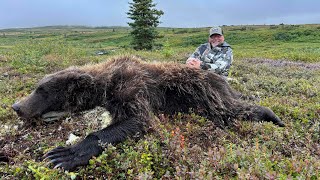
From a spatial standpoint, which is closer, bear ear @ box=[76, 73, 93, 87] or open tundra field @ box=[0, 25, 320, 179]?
open tundra field @ box=[0, 25, 320, 179]

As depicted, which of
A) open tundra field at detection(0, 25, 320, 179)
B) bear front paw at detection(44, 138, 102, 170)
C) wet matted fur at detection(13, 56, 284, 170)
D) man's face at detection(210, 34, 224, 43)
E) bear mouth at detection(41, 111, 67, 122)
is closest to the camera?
open tundra field at detection(0, 25, 320, 179)

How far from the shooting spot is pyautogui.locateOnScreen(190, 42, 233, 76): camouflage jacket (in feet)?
24.6

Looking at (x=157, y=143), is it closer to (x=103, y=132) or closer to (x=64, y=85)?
(x=103, y=132)

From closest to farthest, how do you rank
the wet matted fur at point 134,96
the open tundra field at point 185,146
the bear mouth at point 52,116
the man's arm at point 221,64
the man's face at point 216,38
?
the open tundra field at point 185,146 < the wet matted fur at point 134,96 < the bear mouth at point 52,116 < the man's arm at point 221,64 < the man's face at point 216,38

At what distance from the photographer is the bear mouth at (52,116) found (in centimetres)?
498

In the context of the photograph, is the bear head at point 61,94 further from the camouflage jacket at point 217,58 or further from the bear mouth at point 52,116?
the camouflage jacket at point 217,58

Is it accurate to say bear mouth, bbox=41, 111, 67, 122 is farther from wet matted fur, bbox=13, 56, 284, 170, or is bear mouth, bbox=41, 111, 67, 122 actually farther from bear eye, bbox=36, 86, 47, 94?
bear eye, bbox=36, 86, 47, 94

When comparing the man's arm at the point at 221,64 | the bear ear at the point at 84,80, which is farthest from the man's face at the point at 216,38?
the bear ear at the point at 84,80

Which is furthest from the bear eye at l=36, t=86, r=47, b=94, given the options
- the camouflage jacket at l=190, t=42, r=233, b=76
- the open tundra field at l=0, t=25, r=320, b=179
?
the camouflage jacket at l=190, t=42, r=233, b=76

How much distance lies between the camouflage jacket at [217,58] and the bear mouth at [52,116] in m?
3.52

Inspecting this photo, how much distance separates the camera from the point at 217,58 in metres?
7.71

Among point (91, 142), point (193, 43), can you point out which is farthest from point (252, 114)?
point (193, 43)

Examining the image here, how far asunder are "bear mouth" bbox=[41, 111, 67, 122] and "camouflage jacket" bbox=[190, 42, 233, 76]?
3517mm

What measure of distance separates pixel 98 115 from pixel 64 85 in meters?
0.71
